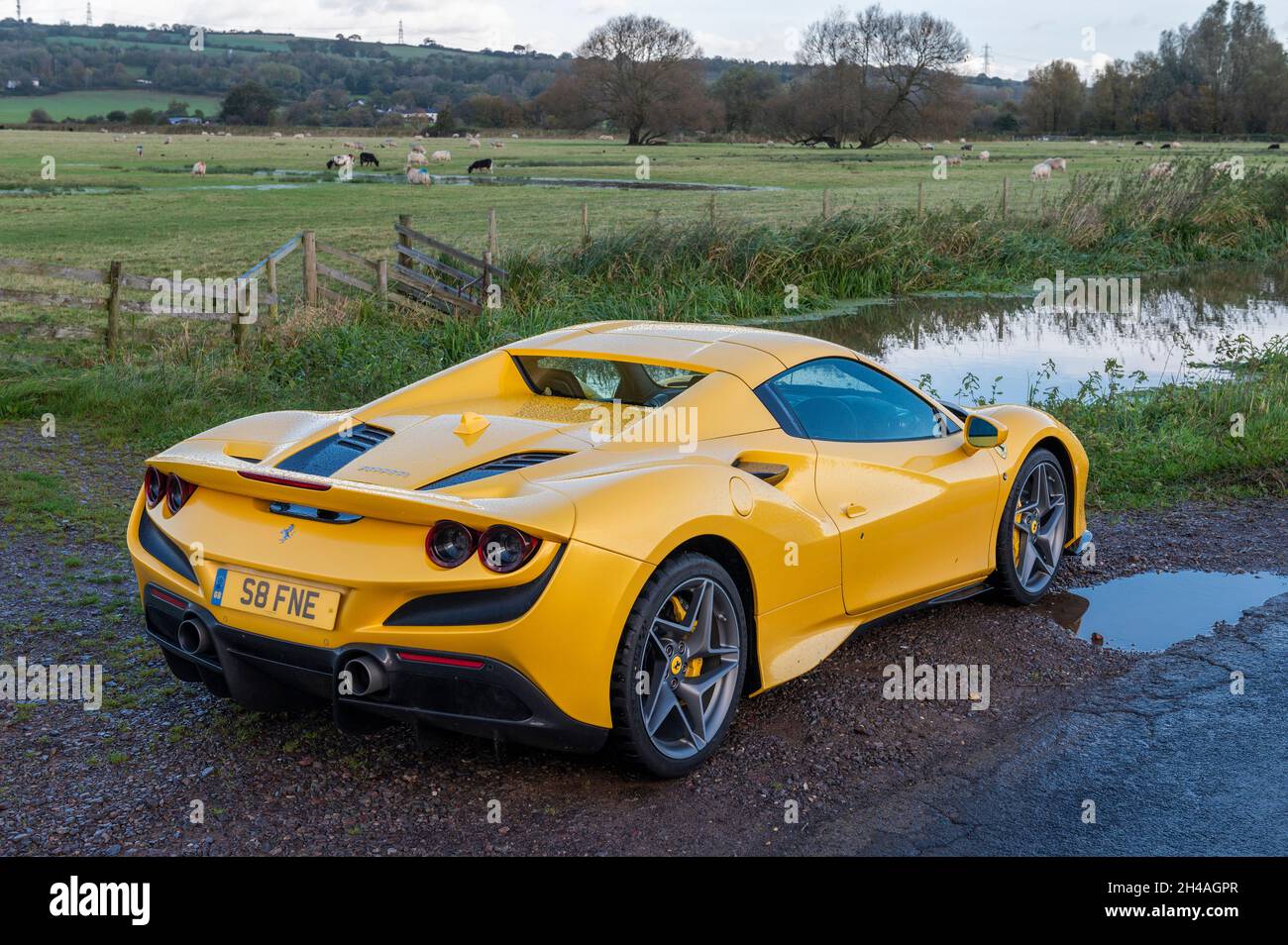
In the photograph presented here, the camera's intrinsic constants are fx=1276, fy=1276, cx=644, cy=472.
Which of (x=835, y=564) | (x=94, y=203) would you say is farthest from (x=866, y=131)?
(x=835, y=564)

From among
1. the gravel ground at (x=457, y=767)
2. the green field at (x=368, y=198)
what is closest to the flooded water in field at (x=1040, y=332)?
the green field at (x=368, y=198)

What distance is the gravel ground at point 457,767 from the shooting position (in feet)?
12.4

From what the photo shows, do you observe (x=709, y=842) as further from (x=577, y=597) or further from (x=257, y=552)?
(x=257, y=552)

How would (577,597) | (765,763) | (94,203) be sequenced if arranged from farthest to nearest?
(94,203) → (765,763) → (577,597)

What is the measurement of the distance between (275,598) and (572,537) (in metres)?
0.96

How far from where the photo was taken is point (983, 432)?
17.8ft

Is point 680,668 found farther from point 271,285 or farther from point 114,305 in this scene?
point 271,285

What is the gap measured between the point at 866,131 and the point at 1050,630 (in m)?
108

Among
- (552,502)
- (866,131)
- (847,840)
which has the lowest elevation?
(847,840)

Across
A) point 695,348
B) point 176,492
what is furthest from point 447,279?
point 176,492

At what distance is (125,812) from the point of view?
3865 millimetres

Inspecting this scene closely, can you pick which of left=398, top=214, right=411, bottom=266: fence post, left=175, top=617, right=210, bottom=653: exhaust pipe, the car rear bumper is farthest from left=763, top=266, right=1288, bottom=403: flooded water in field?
left=175, top=617, right=210, bottom=653: exhaust pipe

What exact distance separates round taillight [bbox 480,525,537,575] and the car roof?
137 centimetres

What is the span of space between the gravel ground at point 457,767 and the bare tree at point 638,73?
109997 mm
